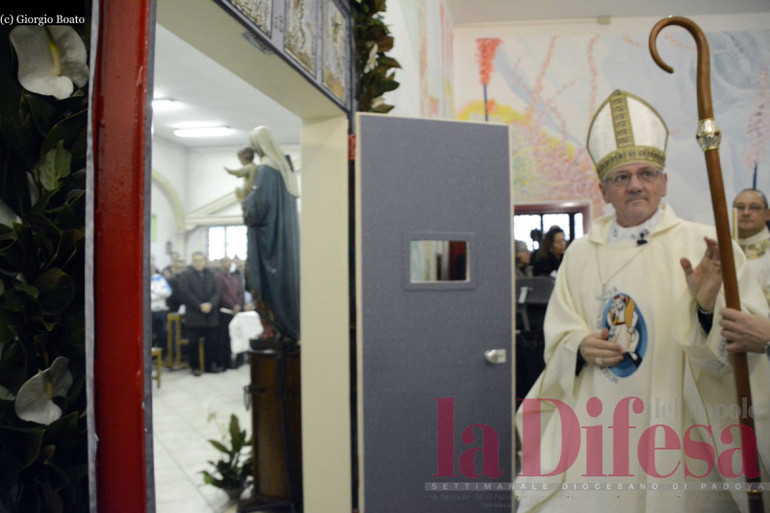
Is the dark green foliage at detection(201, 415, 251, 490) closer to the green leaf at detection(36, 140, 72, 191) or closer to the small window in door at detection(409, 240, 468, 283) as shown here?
the small window in door at detection(409, 240, 468, 283)

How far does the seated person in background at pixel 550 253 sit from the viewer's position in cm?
546

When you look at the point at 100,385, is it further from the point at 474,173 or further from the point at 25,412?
the point at 474,173

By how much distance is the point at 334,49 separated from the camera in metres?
2.67

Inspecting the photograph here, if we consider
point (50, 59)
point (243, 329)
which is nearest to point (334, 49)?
point (50, 59)

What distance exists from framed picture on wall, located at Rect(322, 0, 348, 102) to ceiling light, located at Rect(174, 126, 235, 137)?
29.7 feet

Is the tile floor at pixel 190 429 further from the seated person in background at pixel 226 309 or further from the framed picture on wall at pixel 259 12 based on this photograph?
the framed picture on wall at pixel 259 12

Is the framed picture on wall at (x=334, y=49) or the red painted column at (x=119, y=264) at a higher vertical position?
the framed picture on wall at (x=334, y=49)

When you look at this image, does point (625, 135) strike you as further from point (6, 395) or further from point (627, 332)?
point (6, 395)

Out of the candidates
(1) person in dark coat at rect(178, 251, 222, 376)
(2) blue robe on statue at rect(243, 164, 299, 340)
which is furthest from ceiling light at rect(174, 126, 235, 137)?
(2) blue robe on statue at rect(243, 164, 299, 340)

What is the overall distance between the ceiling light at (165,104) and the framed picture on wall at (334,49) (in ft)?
23.6

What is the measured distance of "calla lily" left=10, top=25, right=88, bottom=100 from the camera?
3.22 feet

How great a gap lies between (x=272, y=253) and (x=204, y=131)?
347 inches

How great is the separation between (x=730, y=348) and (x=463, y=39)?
18.1ft

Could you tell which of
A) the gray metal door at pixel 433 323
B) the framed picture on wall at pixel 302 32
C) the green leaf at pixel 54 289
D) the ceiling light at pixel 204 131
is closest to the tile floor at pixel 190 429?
the gray metal door at pixel 433 323
